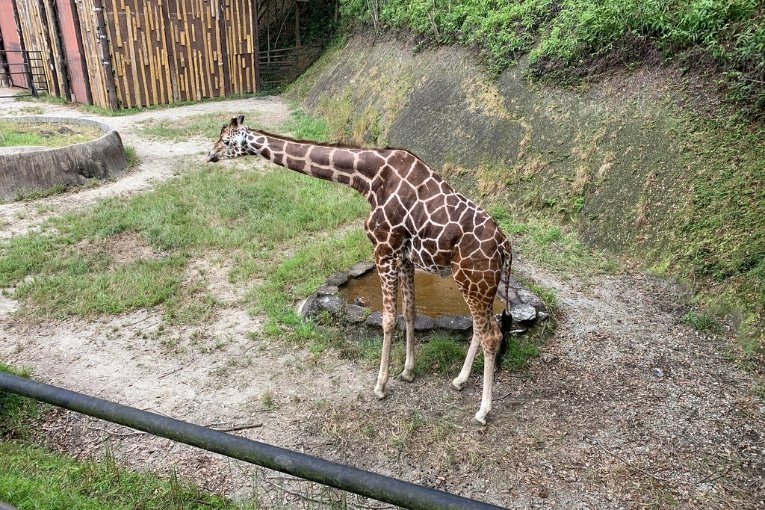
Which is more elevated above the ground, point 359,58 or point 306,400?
point 359,58

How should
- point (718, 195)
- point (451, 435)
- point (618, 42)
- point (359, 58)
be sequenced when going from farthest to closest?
1. point (359, 58)
2. point (618, 42)
3. point (718, 195)
4. point (451, 435)

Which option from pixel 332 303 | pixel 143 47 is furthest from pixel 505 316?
pixel 143 47

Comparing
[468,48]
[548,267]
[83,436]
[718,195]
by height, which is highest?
[468,48]

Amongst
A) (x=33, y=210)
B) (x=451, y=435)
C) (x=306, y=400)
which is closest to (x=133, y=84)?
(x=33, y=210)

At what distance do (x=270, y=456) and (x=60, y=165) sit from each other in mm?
9757

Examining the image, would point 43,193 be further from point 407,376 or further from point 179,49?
point 179,49

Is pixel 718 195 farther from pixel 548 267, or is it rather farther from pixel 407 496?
pixel 407 496

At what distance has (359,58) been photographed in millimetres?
15578

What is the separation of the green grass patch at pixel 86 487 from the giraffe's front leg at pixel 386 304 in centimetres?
165

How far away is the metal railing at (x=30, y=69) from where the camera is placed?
18.7 m

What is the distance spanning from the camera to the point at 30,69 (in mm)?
18797

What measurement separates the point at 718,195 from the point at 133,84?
16.1 metres

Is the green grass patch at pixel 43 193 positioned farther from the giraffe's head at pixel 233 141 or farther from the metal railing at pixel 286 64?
the metal railing at pixel 286 64

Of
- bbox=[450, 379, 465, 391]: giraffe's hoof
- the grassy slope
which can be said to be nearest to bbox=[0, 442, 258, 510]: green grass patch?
bbox=[450, 379, 465, 391]: giraffe's hoof
